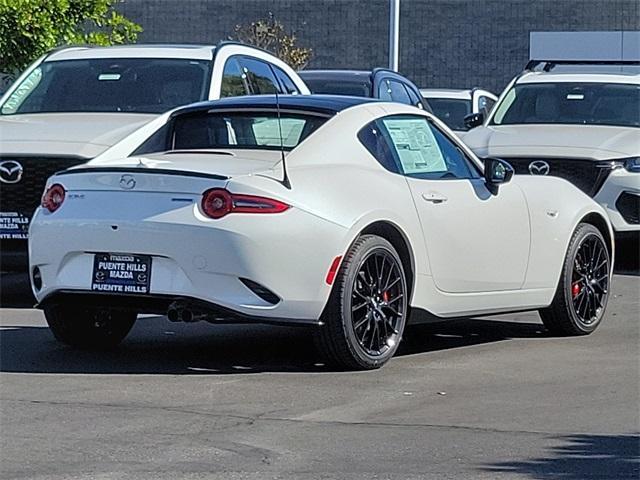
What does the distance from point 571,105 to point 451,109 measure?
18.8ft

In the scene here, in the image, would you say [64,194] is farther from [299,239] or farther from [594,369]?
[594,369]

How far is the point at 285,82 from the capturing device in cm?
1337

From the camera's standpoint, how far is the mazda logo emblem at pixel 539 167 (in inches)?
533

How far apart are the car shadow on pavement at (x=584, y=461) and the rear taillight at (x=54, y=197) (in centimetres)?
319

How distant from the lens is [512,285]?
928 cm

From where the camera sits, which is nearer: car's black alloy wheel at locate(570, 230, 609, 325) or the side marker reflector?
the side marker reflector

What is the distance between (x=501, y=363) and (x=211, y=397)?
2.02 metres

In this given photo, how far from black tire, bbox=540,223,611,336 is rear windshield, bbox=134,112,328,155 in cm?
214

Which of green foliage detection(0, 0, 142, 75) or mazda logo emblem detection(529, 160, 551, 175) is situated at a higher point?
green foliage detection(0, 0, 142, 75)

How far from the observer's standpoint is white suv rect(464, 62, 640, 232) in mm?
13406

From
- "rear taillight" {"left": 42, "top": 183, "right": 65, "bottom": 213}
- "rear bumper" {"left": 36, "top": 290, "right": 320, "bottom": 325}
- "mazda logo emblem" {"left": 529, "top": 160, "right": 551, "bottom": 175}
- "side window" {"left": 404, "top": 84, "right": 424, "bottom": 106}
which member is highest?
"rear taillight" {"left": 42, "top": 183, "right": 65, "bottom": 213}

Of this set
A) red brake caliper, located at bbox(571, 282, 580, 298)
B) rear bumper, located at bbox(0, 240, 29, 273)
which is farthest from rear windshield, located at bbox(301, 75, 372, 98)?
red brake caliper, located at bbox(571, 282, 580, 298)

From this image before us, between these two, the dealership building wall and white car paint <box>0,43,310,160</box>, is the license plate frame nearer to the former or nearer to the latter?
white car paint <box>0,43,310,160</box>

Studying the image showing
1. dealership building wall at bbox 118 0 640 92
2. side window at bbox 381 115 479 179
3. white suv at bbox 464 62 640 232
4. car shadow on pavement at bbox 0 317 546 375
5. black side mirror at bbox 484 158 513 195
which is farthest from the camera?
dealership building wall at bbox 118 0 640 92
